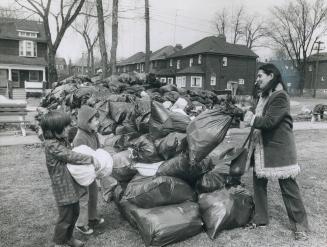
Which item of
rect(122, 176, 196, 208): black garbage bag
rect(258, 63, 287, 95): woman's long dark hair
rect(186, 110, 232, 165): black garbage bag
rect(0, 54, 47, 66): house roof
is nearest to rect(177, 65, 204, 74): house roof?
rect(0, 54, 47, 66): house roof

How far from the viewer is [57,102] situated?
10422 millimetres

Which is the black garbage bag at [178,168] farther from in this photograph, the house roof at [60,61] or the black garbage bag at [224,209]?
the house roof at [60,61]

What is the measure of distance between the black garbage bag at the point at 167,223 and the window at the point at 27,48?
32270 mm

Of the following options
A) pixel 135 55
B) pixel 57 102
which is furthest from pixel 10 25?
pixel 135 55

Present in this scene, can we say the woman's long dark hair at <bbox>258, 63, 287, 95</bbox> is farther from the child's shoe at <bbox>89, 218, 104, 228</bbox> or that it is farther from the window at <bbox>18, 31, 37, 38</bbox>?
the window at <bbox>18, 31, 37, 38</bbox>

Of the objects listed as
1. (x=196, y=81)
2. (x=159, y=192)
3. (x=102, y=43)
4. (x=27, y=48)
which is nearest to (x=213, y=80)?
(x=196, y=81)

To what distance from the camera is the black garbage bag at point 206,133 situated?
3396mm

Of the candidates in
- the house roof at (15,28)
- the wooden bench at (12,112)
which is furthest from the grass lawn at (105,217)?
the house roof at (15,28)

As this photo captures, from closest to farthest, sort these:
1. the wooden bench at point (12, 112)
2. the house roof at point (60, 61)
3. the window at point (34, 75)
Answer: the wooden bench at point (12, 112), the window at point (34, 75), the house roof at point (60, 61)

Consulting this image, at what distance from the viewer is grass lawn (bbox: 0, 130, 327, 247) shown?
3.28 meters

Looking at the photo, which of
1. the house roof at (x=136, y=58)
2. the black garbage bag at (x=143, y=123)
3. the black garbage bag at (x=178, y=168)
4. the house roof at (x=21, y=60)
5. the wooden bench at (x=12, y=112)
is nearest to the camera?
the black garbage bag at (x=178, y=168)

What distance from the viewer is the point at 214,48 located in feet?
135

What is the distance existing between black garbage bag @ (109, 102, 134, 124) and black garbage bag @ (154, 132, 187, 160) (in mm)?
2529

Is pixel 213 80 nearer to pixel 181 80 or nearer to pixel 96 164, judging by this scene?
pixel 181 80
